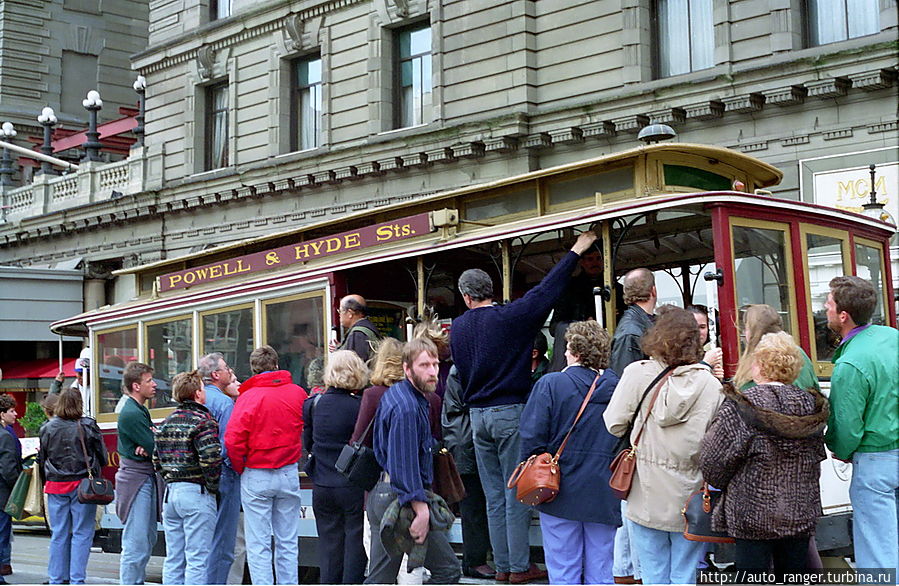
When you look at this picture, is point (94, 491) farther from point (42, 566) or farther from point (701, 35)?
point (701, 35)

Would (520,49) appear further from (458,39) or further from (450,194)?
(450,194)

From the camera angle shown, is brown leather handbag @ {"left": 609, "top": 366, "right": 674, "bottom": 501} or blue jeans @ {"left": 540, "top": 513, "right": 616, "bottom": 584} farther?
blue jeans @ {"left": 540, "top": 513, "right": 616, "bottom": 584}

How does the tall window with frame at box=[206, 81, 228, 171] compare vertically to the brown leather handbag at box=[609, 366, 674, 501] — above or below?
above

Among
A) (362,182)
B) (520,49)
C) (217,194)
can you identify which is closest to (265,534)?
(520,49)

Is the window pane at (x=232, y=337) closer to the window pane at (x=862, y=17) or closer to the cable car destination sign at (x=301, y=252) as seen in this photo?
the cable car destination sign at (x=301, y=252)

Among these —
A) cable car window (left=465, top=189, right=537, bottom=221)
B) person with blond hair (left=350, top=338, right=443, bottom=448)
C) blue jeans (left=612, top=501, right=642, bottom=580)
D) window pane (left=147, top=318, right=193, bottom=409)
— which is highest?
cable car window (left=465, top=189, right=537, bottom=221)

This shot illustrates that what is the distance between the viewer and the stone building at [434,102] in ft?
59.2

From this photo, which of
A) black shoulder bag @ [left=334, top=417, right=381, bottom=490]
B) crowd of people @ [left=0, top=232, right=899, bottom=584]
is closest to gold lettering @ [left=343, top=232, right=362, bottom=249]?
crowd of people @ [left=0, top=232, right=899, bottom=584]

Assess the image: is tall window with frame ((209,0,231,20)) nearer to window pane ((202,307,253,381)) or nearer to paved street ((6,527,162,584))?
paved street ((6,527,162,584))

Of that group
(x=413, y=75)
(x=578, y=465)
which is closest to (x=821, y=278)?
(x=578, y=465)

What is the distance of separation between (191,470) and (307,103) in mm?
20014

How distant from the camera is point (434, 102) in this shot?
23625 millimetres

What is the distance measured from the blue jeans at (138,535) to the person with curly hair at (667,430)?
4.66 metres

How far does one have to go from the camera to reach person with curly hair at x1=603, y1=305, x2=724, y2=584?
5859 millimetres
